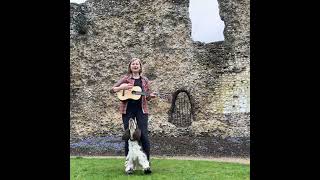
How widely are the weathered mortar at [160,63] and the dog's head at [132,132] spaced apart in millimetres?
8068

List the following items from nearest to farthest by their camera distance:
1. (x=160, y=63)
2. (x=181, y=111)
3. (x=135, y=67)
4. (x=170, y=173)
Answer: (x=135, y=67), (x=170, y=173), (x=160, y=63), (x=181, y=111)

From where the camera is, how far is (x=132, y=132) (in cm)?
927

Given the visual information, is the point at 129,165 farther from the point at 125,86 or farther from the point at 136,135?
the point at 125,86

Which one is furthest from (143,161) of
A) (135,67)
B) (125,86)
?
(135,67)

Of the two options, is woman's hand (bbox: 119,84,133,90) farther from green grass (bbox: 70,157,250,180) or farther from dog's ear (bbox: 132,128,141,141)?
green grass (bbox: 70,157,250,180)

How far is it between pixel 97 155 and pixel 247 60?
584cm

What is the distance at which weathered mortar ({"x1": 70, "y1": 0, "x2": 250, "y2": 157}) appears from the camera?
17.4 m

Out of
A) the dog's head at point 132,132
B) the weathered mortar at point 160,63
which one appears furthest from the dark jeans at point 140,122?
the weathered mortar at point 160,63

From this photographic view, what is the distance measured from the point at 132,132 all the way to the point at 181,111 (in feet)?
37.7

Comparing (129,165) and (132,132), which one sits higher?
(132,132)

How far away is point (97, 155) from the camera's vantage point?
16203 mm

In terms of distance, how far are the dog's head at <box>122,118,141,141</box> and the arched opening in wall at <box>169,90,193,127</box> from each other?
28.3 feet
